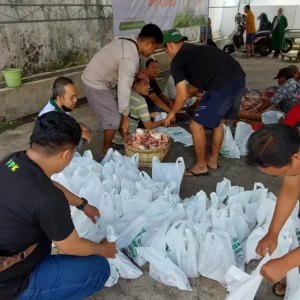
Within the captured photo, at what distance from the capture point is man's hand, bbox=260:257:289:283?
3.97 feet

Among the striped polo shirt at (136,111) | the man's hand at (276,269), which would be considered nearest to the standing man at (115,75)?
the striped polo shirt at (136,111)

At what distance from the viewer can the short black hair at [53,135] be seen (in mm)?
1179

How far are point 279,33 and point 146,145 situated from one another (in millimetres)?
9449

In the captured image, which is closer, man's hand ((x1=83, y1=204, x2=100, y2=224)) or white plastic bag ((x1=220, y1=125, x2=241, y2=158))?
man's hand ((x1=83, y1=204, x2=100, y2=224))

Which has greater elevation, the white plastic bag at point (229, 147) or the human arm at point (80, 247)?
the human arm at point (80, 247)

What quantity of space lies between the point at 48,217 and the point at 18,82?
378cm

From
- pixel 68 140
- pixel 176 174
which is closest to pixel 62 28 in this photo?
pixel 176 174

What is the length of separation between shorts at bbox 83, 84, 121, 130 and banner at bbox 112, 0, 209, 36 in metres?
2.59

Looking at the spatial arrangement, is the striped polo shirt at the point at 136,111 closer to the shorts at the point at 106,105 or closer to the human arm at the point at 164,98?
the shorts at the point at 106,105

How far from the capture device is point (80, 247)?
1.29 metres

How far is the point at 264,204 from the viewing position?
6.32 feet

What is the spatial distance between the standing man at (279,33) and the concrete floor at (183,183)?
16.1ft

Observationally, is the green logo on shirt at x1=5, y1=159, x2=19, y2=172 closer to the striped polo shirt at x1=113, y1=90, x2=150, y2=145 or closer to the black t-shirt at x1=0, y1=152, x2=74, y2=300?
the black t-shirt at x1=0, y1=152, x2=74, y2=300

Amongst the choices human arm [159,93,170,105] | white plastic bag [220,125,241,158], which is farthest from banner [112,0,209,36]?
white plastic bag [220,125,241,158]
